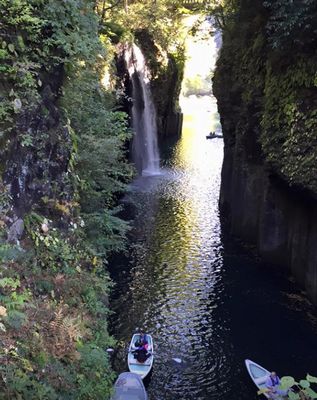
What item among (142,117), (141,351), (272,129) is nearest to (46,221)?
(141,351)

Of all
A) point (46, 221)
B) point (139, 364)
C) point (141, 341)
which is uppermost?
point (46, 221)

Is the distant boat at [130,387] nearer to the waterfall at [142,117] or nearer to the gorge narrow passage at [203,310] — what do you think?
the gorge narrow passage at [203,310]

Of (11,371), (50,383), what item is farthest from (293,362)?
(11,371)

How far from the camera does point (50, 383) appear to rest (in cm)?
709

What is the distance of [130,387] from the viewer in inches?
446

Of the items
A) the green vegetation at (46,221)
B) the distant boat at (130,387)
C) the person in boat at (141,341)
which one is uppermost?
the green vegetation at (46,221)

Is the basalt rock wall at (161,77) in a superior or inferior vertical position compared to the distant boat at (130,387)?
superior

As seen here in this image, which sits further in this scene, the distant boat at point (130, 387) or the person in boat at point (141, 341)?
the person in boat at point (141, 341)

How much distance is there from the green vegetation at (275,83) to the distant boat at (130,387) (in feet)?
29.6

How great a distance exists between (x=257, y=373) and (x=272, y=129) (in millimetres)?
10687

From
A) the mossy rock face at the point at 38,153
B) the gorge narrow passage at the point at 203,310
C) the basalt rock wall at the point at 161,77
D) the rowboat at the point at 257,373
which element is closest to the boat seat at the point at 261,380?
the rowboat at the point at 257,373

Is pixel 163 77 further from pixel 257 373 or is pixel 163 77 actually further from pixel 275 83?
pixel 257 373

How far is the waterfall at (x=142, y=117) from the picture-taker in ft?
112

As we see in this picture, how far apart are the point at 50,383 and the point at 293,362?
949cm
